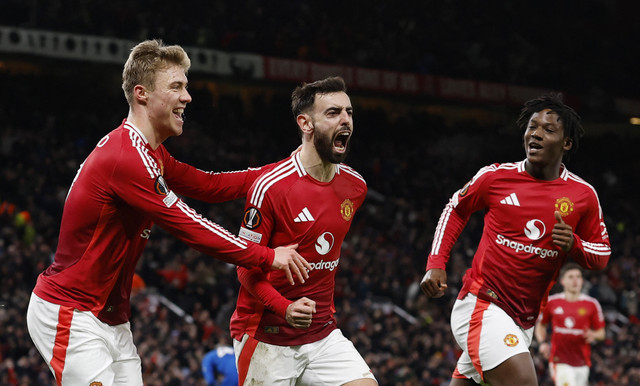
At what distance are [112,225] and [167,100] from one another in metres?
0.71

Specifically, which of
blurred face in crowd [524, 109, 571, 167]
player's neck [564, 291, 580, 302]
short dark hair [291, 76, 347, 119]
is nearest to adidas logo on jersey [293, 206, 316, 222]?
short dark hair [291, 76, 347, 119]

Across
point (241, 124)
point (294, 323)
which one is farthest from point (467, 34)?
point (294, 323)

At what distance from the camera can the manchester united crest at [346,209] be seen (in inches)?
195

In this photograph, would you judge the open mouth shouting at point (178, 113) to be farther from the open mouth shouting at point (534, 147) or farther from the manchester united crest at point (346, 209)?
the open mouth shouting at point (534, 147)

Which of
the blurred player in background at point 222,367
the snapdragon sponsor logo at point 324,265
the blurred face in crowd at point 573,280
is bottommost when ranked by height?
the blurred player in background at point 222,367

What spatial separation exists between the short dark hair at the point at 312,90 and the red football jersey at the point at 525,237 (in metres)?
1.33

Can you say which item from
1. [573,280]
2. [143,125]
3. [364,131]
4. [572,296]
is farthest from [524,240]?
[364,131]

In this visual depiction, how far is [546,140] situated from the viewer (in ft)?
18.1

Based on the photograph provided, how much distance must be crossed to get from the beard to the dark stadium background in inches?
309

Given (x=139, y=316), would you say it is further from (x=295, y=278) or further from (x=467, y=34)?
(x=467, y=34)

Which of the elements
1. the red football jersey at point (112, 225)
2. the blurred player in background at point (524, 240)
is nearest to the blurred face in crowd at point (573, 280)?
the blurred player in background at point (524, 240)

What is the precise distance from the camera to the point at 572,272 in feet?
32.8

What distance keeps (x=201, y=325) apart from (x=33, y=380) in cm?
310

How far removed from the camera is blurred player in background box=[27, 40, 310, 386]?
13.6 feet
